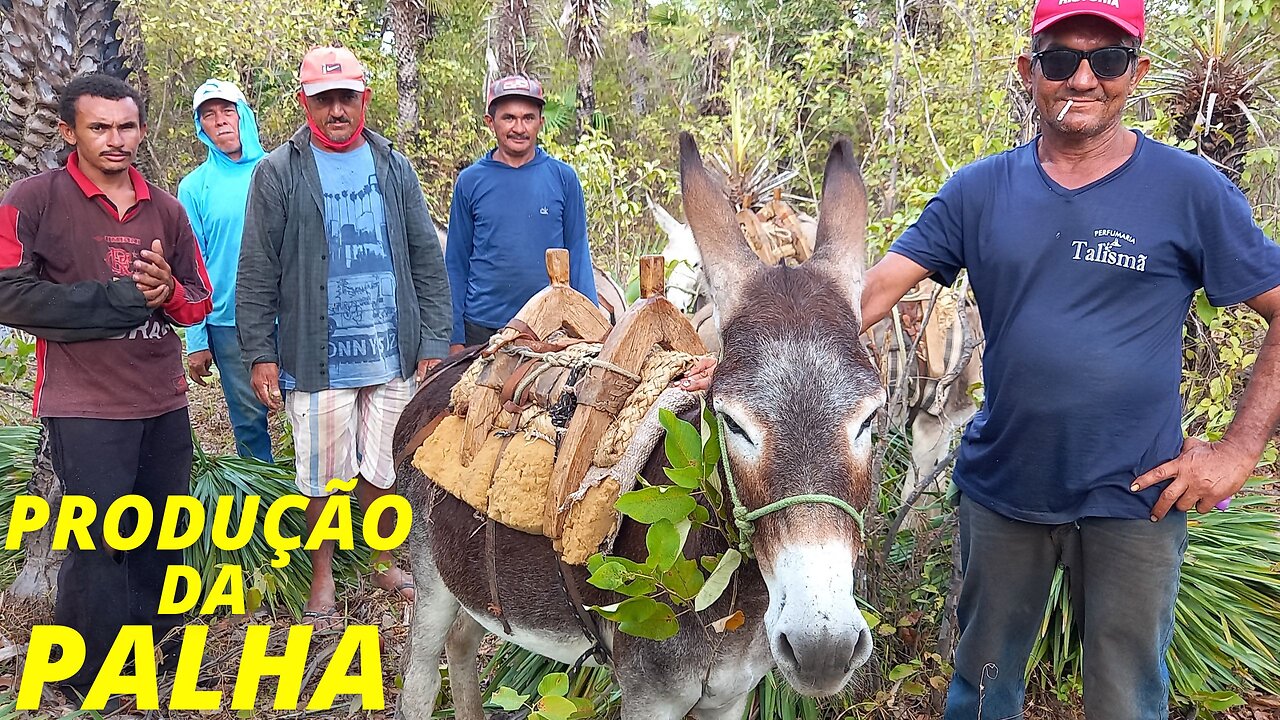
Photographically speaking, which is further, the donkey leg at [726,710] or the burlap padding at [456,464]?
the burlap padding at [456,464]

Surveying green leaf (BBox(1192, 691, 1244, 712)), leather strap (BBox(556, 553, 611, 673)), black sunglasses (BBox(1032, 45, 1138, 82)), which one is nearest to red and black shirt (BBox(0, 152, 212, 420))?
leather strap (BBox(556, 553, 611, 673))

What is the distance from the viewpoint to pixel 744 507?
6.36 feet

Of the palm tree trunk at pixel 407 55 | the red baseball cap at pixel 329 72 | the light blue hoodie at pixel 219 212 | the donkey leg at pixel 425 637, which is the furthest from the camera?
the palm tree trunk at pixel 407 55

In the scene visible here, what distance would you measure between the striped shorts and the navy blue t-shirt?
10.0ft

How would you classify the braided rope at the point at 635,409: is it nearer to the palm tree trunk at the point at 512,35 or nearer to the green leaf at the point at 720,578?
the green leaf at the point at 720,578

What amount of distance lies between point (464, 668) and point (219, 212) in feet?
10.7

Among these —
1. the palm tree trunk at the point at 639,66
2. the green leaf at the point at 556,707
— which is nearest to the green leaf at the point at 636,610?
the green leaf at the point at 556,707

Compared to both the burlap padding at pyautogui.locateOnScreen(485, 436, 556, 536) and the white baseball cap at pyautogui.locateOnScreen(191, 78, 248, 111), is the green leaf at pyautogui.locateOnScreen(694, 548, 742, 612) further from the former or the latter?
the white baseball cap at pyautogui.locateOnScreen(191, 78, 248, 111)

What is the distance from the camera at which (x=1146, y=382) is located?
2.25m

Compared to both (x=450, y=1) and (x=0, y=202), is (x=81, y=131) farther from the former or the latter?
(x=450, y=1)

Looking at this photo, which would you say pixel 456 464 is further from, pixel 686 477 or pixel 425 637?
pixel 686 477

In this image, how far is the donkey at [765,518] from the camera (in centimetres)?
179

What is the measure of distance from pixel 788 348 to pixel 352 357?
288 centimetres

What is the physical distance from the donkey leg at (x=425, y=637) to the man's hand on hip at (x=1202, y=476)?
2.46 m
